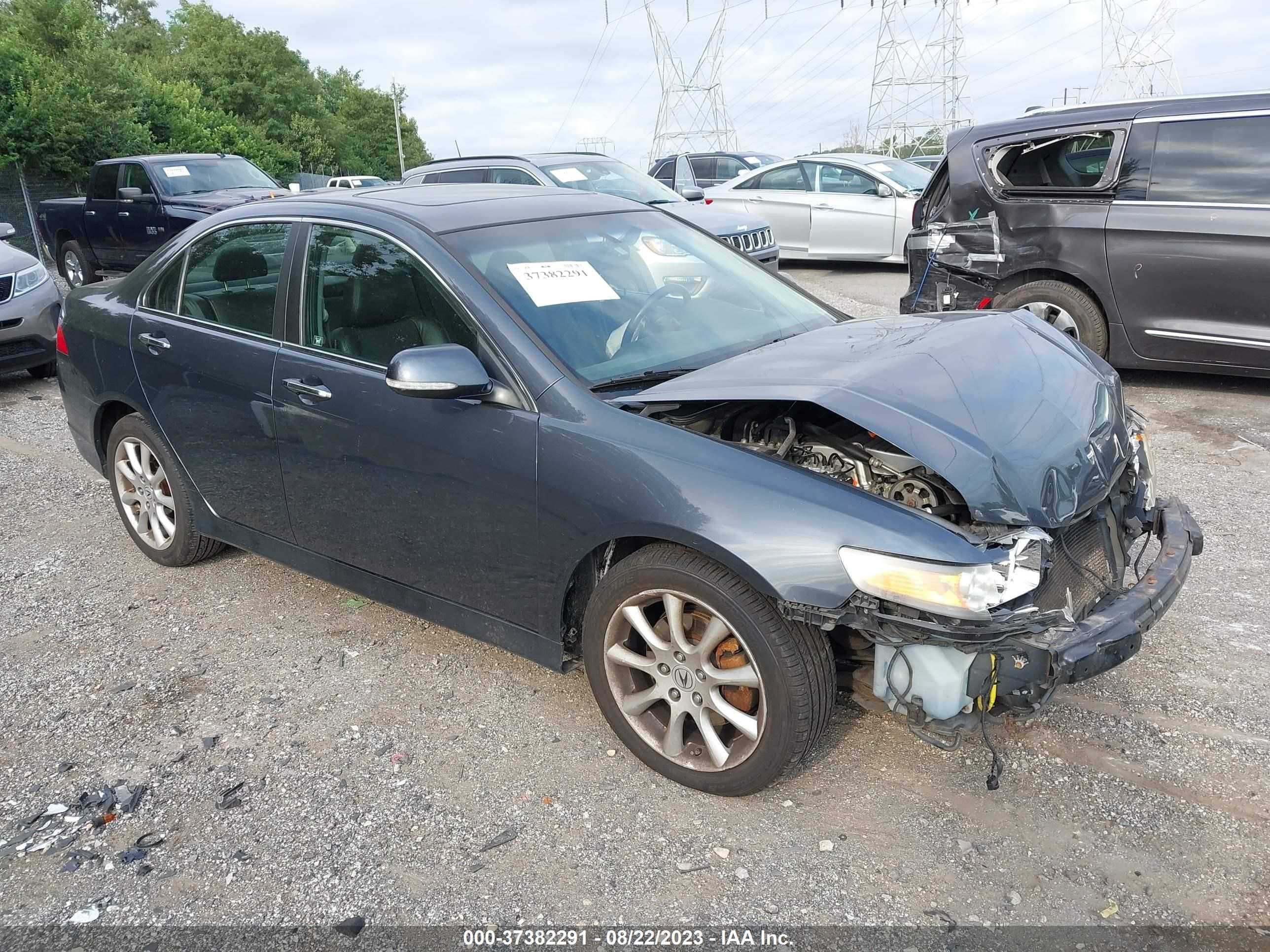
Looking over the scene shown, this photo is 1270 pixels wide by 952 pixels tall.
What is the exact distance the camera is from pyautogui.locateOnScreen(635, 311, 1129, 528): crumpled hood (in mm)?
2699

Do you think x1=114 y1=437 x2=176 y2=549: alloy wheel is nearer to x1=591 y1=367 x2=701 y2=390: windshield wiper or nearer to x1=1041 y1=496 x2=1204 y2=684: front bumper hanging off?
x1=591 y1=367 x2=701 y2=390: windshield wiper

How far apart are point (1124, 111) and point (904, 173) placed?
7509 mm

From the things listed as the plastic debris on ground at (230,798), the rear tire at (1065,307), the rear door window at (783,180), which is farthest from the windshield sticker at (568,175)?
the plastic debris on ground at (230,798)

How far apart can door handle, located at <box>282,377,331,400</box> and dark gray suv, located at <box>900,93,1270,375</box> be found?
16.5ft

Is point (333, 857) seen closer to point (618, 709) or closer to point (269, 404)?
point (618, 709)

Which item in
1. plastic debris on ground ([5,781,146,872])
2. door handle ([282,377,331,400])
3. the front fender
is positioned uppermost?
Result: door handle ([282,377,331,400])

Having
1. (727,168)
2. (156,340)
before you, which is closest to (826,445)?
(156,340)

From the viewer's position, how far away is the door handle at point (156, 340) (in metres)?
4.25

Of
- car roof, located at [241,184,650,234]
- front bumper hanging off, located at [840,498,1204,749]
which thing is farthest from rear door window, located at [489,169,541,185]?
front bumper hanging off, located at [840,498,1204,749]

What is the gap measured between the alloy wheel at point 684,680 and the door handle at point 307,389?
139cm

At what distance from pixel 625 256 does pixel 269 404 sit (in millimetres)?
1458

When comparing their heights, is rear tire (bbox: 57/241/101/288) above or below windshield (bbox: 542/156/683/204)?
below

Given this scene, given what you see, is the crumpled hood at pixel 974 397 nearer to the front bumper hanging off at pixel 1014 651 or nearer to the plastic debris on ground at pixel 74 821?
the front bumper hanging off at pixel 1014 651

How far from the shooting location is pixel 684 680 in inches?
116
